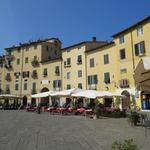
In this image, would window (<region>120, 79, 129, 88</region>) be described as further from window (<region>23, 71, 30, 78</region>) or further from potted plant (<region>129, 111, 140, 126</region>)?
window (<region>23, 71, 30, 78</region>)

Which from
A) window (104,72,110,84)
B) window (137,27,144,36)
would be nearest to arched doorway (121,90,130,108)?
window (104,72,110,84)

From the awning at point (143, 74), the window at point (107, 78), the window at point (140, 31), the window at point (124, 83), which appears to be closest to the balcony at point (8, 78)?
the window at point (107, 78)

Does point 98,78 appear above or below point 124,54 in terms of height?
below

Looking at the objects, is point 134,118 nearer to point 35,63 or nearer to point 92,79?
point 92,79

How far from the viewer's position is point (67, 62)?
50094 millimetres

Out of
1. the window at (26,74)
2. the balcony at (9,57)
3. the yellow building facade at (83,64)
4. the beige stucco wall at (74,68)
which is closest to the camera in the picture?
the yellow building facade at (83,64)

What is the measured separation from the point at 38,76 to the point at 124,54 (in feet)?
80.0

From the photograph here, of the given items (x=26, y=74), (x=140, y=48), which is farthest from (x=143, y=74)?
(x=26, y=74)

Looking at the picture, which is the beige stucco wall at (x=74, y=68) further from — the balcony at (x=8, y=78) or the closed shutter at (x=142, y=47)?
the balcony at (x=8, y=78)

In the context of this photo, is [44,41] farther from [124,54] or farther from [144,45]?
[144,45]

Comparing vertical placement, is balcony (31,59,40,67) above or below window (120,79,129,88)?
above

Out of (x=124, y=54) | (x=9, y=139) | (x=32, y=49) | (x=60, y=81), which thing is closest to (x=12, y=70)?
(x=32, y=49)

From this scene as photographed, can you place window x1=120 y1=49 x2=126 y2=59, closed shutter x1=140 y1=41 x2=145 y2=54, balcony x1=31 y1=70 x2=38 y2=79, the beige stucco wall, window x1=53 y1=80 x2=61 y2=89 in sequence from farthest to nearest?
1. balcony x1=31 y1=70 x2=38 y2=79
2. window x1=53 y1=80 x2=61 y2=89
3. the beige stucco wall
4. window x1=120 y1=49 x2=126 y2=59
5. closed shutter x1=140 y1=41 x2=145 y2=54

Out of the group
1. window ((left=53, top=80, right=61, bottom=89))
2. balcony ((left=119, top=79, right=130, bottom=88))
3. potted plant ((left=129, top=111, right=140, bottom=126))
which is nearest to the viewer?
potted plant ((left=129, top=111, right=140, bottom=126))
